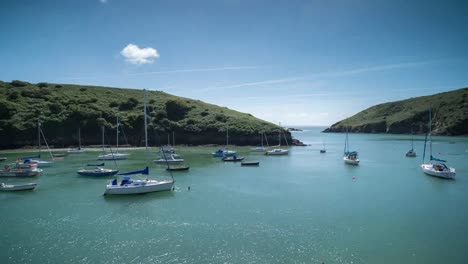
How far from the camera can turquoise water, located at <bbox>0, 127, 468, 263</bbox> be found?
19906mm

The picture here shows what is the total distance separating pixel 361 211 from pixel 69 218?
91.3ft

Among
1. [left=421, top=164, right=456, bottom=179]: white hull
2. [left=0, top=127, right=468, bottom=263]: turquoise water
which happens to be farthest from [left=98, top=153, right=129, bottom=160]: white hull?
[left=421, top=164, right=456, bottom=179]: white hull

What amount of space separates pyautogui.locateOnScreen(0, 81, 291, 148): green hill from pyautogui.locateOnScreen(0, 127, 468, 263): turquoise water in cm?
6023

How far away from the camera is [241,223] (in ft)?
85.1

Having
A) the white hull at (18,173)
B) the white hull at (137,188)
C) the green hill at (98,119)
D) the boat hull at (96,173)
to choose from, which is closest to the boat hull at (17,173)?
the white hull at (18,173)

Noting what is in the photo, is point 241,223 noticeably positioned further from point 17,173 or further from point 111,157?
point 111,157

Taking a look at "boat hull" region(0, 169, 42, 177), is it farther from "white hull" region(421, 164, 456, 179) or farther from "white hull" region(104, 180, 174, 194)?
"white hull" region(421, 164, 456, 179)

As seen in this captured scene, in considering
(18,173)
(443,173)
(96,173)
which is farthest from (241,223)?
(18,173)

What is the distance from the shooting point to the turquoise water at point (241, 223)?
19.9m

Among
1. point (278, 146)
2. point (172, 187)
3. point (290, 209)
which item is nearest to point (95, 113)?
point (278, 146)

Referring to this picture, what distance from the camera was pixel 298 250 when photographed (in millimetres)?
20516

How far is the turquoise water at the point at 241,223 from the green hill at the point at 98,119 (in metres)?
60.2

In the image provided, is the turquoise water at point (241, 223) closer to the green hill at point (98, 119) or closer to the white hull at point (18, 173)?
the white hull at point (18, 173)

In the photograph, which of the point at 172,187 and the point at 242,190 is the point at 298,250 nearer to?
the point at 242,190
